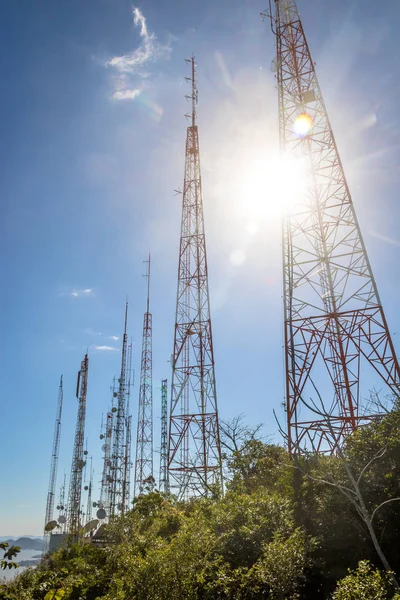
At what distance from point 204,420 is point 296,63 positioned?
63.5ft

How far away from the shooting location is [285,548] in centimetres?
868

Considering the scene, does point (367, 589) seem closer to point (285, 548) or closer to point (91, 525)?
point (285, 548)

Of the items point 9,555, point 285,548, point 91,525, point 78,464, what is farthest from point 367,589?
point 78,464

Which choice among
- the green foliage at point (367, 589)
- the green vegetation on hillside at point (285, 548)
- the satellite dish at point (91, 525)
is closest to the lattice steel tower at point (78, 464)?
the satellite dish at point (91, 525)

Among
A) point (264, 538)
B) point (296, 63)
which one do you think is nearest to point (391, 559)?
point (264, 538)

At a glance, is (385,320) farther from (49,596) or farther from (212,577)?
(49,596)

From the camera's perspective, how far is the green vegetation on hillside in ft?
25.9

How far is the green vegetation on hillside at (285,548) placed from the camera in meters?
7.89

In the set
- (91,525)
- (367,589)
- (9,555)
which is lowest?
(367,589)

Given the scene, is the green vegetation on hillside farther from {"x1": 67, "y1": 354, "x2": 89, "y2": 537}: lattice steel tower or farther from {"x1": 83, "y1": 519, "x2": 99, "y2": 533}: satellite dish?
{"x1": 67, "y1": 354, "x2": 89, "y2": 537}: lattice steel tower

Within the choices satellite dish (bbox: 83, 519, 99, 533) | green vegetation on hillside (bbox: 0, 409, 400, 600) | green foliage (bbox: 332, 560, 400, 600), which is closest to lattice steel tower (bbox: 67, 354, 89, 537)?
satellite dish (bbox: 83, 519, 99, 533)

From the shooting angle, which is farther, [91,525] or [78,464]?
[78,464]

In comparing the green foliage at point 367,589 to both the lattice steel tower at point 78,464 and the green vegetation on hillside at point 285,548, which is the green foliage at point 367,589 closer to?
the green vegetation on hillside at point 285,548

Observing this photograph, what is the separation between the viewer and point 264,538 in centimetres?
1030
